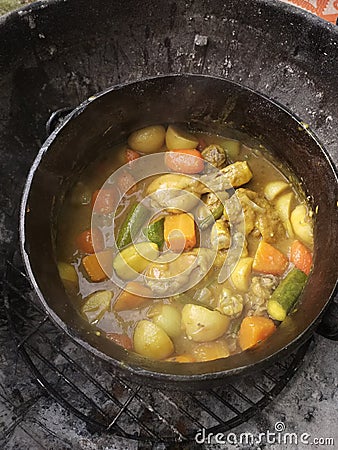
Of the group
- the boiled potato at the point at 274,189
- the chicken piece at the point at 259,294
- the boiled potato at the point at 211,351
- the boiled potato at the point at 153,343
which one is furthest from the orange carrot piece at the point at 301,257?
the boiled potato at the point at 153,343

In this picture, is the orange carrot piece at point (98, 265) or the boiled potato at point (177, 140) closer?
the orange carrot piece at point (98, 265)

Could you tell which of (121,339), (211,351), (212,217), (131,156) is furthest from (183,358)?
(131,156)

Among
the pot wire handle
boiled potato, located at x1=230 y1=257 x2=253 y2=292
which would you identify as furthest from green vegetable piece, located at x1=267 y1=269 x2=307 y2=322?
the pot wire handle

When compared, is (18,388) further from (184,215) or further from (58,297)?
(184,215)

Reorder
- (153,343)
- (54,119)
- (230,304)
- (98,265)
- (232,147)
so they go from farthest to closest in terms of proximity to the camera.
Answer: (232,147)
(54,119)
(98,265)
(230,304)
(153,343)

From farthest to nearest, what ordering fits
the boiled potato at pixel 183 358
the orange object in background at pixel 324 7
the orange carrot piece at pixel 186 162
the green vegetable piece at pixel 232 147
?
the orange object in background at pixel 324 7 < the green vegetable piece at pixel 232 147 < the orange carrot piece at pixel 186 162 < the boiled potato at pixel 183 358

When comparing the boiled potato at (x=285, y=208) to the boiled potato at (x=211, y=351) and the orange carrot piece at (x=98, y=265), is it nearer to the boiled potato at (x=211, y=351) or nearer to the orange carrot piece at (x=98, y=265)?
the boiled potato at (x=211, y=351)

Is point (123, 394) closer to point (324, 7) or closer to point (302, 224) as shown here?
point (302, 224)

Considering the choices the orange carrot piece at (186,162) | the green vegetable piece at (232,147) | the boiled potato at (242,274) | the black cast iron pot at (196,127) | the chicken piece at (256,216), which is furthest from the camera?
the green vegetable piece at (232,147)
